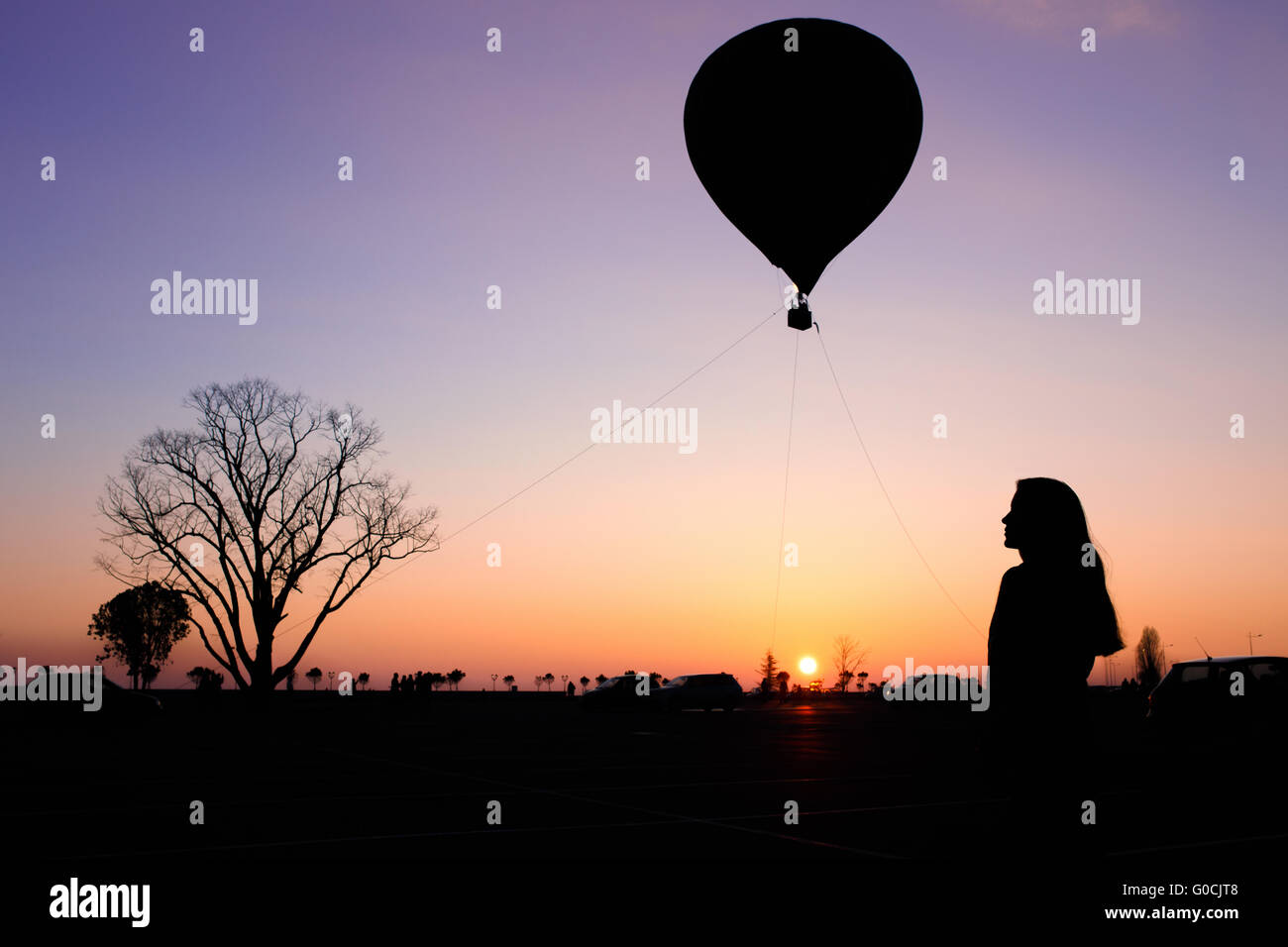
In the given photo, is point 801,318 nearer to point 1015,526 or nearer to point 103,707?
point 1015,526

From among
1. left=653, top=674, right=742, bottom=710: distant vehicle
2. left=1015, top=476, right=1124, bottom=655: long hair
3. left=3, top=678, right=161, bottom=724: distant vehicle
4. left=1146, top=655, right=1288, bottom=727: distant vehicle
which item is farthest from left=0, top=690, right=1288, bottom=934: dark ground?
left=653, top=674, right=742, bottom=710: distant vehicle

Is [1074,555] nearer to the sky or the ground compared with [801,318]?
nearer to the ground

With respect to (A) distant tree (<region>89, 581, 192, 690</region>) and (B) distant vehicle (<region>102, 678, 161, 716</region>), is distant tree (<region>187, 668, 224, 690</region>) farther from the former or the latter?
(A) distant tree (<region>89, 581, 192, 690</region>)

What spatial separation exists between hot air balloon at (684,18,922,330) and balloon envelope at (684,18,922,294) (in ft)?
0.05

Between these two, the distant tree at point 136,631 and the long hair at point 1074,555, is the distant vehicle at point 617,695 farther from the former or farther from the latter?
the distant tree at point 136,631

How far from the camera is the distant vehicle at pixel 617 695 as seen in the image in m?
42.3

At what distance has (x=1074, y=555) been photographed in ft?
13.3

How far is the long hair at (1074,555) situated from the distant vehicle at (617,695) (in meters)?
38.8

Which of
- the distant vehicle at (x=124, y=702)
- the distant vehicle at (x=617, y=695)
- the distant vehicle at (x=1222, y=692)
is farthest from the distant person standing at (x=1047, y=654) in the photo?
the distant vehicle at (x=617, y=695)

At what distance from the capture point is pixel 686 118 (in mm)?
16500

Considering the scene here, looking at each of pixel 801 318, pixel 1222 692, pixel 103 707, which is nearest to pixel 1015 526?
pixel 801 318

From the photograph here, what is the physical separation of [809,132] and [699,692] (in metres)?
32.3
